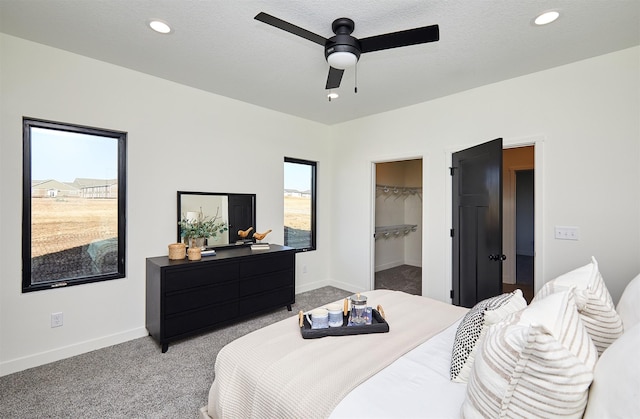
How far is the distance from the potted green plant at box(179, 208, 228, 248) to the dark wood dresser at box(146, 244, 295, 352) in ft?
0.77

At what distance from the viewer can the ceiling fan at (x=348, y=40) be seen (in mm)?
1732

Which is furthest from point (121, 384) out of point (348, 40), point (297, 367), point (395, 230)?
point (395, 230)

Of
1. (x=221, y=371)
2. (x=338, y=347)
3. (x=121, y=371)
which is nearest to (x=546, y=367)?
(x=338, y=347)

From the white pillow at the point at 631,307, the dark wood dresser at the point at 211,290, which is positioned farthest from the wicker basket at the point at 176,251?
the white pillow at the point at 631,307

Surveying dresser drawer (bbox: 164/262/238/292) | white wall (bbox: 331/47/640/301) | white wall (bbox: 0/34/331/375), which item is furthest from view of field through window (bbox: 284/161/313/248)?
white wall (bbox: 331/47/640/301)

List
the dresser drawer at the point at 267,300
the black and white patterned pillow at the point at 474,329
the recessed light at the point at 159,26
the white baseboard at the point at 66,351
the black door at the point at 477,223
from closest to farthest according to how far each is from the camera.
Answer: the black and white patterned pillow at the point at 474,329 < the recessed light at the point at 159,26 < the white baseboard at the point at 66,351 < the black door at the point at 477,223 < the dresser drawer at the point at 267,300

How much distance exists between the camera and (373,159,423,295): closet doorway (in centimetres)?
594

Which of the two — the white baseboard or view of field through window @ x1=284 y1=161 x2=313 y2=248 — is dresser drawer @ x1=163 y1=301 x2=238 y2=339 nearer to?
the white baseboard

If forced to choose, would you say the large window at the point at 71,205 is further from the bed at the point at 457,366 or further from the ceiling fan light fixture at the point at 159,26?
the bed at the point at 457,366

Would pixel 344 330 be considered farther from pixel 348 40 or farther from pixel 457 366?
pixel 348 40

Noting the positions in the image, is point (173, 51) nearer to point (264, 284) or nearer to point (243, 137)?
point (243, 137)

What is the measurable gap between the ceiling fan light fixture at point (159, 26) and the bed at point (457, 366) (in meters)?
2.29

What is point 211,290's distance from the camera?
299 centimetres

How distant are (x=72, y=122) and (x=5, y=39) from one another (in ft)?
2.32
